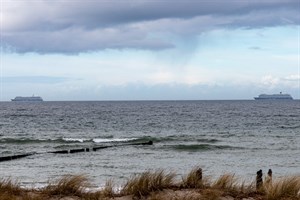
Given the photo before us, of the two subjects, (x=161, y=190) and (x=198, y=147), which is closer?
(x=161, y=190)

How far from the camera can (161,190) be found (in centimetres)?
1145

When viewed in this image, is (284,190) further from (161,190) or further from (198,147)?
(198,147)

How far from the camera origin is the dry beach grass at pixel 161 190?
10.9 m

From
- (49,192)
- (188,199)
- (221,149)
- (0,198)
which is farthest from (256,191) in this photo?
(221,149)

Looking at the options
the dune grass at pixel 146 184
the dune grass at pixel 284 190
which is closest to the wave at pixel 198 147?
the dune grass at pixel 146 184

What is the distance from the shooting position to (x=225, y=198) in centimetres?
1105

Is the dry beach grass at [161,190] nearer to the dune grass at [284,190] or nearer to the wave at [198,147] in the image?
the dune grass at [284,190]

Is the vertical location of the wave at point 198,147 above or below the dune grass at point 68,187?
Result: below

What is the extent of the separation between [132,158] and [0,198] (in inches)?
905

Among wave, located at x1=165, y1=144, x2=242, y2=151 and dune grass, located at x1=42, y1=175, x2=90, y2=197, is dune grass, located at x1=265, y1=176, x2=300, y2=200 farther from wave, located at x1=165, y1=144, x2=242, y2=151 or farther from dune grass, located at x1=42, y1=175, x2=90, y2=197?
wave, located at x1=165, y1=144, x2=242, y2=151

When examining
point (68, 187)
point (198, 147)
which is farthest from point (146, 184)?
point (198, 147)

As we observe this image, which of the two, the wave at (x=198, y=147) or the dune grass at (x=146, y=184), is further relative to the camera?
the wave at (x=198, y=147)

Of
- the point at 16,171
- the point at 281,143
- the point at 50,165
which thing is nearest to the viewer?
the point at 16,171

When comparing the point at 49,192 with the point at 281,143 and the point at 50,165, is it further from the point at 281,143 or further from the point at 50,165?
the point at 281,143
